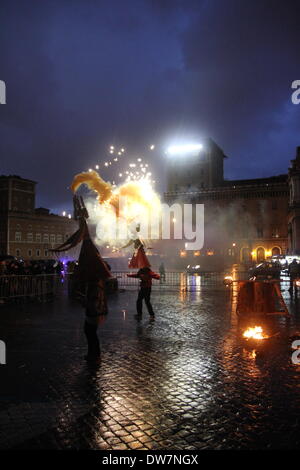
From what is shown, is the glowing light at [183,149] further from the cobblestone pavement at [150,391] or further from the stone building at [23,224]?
the cobblestone pavement at [150,391]

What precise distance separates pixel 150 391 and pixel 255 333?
4010 millimetres

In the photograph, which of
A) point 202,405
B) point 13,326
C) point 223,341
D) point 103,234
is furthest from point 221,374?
point 103,234

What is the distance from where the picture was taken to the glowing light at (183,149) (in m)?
87.5

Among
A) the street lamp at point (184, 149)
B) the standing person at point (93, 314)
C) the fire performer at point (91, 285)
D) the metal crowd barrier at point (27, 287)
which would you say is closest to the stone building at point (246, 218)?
the street lamp at point (184, 149)

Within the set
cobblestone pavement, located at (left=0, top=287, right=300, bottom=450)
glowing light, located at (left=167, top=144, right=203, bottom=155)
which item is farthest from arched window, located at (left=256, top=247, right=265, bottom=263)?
cobblestone pavement, located at (left=0, top=287, right=300, bottom=450)

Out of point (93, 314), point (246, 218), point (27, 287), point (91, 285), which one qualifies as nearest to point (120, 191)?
point (27, 287)

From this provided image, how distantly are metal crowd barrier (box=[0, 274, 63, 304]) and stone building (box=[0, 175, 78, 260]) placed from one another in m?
65.3

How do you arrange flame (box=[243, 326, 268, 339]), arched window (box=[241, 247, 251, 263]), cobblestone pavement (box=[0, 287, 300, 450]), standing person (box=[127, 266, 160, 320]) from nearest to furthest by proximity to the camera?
cobblestone pavement (box=[0, 287, 300, 450]) → flame (box=[243, 326, 268, 339]) → standing person (box=[127, 266, 160, 320]) → arched window (box=[241, 247, 251, 263])

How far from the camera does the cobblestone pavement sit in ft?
12.4

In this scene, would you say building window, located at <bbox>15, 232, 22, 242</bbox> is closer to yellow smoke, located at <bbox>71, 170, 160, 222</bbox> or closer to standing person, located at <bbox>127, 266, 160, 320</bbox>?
yellow smoke, located at <bbox>71, 170, 160, 222</bbox>

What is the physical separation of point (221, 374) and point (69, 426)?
8.64 ft

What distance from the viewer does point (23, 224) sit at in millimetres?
82125

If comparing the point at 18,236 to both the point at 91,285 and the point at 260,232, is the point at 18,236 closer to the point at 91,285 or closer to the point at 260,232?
the point at 260,232

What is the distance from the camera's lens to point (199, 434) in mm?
3816
